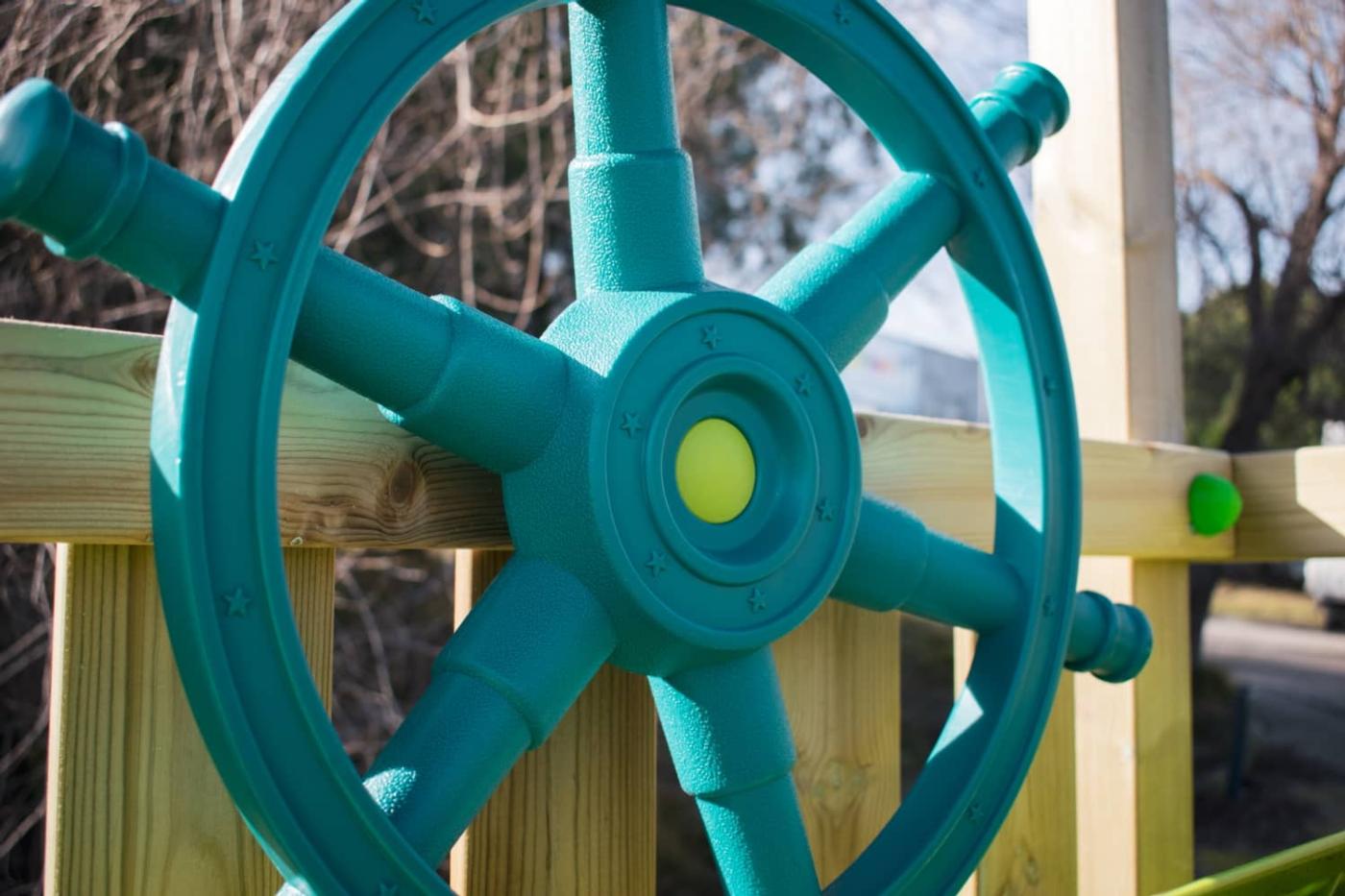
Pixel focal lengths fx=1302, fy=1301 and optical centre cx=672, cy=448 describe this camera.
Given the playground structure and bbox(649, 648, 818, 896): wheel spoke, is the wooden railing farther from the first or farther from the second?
bbox(649, 648, 818, 896): wheel spoke

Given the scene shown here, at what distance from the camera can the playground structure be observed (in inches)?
26.9

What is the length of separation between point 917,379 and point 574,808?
4.40 metres

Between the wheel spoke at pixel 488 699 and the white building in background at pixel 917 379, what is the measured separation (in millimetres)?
3788

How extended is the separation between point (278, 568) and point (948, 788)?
0.50 m

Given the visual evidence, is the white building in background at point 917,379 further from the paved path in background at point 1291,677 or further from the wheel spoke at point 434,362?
the wheel spoke at point 434,362

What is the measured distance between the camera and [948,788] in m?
0.88

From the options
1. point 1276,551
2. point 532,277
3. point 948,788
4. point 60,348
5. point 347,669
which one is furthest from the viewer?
point 347,669

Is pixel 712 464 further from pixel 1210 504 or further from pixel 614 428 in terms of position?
pixel 1210 504


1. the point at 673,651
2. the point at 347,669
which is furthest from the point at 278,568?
the point at 347,669

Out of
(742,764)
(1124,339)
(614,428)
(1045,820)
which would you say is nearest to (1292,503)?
(1124,339)

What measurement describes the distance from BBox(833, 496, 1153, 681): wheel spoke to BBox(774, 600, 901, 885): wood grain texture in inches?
7.1

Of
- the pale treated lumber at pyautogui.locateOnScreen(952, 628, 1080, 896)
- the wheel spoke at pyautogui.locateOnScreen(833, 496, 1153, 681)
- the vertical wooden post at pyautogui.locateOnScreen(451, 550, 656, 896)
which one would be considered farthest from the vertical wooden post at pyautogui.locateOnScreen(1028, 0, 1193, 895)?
the vertical wooden post at pyautogui.locateOnScreen(451, 550, 656, 896)

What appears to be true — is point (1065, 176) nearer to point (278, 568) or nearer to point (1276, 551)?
point (1276, 551)

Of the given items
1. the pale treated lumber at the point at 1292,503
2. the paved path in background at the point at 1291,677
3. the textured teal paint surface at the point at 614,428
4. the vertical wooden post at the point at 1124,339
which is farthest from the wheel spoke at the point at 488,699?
the paved path in background at the point at 1291,677
